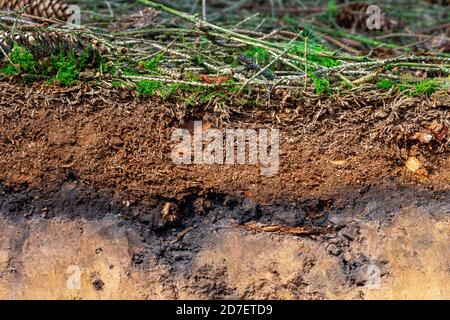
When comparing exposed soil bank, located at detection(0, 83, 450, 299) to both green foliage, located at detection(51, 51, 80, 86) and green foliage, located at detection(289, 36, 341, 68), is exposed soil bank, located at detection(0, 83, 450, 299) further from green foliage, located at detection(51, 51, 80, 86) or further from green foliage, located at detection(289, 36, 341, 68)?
green foliage, located at detection(289, 36, 341, 68)

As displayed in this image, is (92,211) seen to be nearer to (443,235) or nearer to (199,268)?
(199,268)

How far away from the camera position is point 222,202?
8.15 ft

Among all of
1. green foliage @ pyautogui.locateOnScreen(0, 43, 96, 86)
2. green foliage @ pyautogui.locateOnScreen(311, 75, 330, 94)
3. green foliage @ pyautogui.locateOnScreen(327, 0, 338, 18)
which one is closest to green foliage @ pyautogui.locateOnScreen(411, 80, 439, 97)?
green foliage @ pyautogui.locateOnScreen(311, 75, 330, 94)

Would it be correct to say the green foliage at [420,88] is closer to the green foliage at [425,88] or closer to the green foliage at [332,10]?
the green foliage at [425,88]

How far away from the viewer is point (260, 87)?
2.60 metres

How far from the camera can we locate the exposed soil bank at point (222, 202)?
7.63ft

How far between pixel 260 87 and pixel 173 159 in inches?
18.6

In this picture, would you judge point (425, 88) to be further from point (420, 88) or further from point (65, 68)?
point (65, 68)

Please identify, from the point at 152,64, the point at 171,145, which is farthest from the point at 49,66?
the point at 171,145

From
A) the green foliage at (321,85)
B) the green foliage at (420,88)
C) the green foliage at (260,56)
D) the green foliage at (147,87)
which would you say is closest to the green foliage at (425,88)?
the green foliage at (420,88)

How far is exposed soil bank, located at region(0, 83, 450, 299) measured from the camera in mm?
2326

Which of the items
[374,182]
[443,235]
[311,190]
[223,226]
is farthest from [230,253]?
[443,235]

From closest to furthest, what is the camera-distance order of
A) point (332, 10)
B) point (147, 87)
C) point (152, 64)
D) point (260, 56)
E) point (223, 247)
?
point (223, 247)
point (147, 87)
point (152, 64)
point (260, 56)
point (332, 10)
